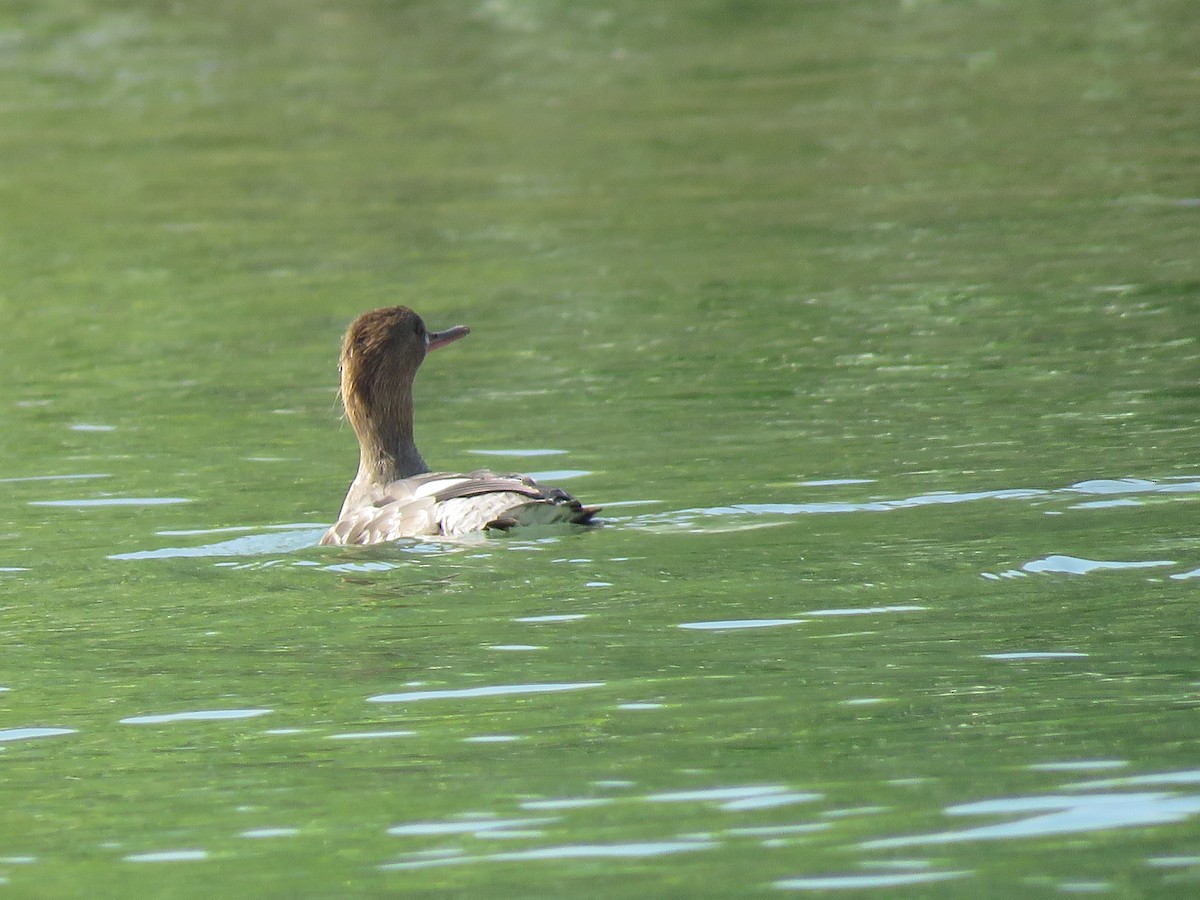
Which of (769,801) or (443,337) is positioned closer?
(769,801)

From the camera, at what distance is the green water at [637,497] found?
6.84 m

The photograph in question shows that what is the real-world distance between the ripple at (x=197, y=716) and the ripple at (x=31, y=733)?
0.20m

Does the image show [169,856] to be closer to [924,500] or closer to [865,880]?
[865,880]

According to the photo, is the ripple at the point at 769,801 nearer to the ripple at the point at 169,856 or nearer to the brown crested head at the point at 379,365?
the ripple at the point at 169,856

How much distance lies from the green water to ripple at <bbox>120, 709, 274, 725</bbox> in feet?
0.08

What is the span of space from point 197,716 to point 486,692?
97 cm

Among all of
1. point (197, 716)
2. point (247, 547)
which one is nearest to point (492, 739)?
point (197, 716)

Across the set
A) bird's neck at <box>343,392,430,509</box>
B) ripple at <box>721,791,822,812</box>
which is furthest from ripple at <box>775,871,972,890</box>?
bird's neck at <box>343,392,430,509</box>

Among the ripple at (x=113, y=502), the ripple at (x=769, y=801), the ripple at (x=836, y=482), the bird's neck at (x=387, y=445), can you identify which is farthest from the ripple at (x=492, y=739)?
the ripple at (x=113, y=502)

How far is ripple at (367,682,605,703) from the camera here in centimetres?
824

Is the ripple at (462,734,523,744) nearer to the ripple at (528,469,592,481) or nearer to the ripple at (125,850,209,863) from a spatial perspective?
the ripple at (125,850,209,863)

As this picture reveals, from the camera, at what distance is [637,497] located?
11.9 metres

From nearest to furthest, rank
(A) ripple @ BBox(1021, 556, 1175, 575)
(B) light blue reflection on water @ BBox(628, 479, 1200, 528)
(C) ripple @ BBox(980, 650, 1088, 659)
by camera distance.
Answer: (C) ripple @ BBox(980, 650, 1088, 659) → (A) ripple @ BBox(1021, 556, 1175, 575) → (B) light blue reflection on water @ BBox(628, 479, 1200, 528)

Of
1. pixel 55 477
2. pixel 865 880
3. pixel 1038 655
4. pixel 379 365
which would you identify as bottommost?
pixel 865 880
